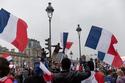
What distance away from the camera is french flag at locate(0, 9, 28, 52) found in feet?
Answer: 38.4

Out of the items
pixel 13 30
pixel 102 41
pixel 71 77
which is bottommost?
pixel 71 77

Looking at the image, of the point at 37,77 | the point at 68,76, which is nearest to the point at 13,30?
the point at 37,77

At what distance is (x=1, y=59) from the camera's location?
6.88 meters

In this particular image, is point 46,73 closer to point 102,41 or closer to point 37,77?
point 37,77

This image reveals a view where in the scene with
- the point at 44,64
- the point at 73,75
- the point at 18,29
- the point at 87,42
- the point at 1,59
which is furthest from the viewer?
the point at 87,42

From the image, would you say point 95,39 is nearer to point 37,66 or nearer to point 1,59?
point 37,66

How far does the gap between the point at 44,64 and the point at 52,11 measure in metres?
14.2

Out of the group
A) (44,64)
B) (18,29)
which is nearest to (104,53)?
(18,29)

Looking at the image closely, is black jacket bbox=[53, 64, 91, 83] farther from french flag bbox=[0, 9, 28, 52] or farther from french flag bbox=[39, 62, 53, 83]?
french flag bbox=[0, 9, 28, 52]

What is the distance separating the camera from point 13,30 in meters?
12.4

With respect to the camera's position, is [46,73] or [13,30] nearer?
[46,73]

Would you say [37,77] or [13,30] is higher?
[13,30]

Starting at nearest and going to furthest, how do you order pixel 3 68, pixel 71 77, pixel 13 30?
pixel 3 68 < pixel 71 77 < pixel 13 30

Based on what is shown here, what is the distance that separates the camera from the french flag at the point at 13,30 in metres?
11.7
